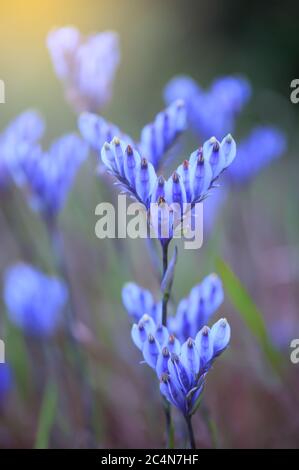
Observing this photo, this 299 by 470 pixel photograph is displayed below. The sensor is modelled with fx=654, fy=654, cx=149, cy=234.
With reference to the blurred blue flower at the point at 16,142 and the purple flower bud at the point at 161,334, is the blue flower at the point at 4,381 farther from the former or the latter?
the purple flower bud at the point at 161,334

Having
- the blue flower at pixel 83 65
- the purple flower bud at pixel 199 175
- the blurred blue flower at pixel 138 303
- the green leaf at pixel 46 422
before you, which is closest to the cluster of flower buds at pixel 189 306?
the blurred blue flower at pixel 138 303

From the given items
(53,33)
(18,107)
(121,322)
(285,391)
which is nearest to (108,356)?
(121,322)

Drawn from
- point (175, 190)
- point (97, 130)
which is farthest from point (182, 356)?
point (97, 130)

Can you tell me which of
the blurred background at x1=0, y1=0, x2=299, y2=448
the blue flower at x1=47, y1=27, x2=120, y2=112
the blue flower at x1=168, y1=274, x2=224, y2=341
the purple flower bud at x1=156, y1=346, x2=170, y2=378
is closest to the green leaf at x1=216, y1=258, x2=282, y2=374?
the blurred background at x1=0, y1=0, x2=299, y2=448

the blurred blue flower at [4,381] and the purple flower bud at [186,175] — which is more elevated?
the purple flower bud at [186,175]

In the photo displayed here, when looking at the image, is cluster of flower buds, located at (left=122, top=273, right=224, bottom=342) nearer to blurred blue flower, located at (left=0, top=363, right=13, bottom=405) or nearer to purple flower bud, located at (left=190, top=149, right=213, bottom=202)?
purple flower bud, located at (left=190, top=149, right=213, bottom=202)

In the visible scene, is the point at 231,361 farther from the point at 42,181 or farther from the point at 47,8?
the point at 47,8

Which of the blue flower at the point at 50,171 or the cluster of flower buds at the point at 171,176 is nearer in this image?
the cluster of flower buds at the point at 171,176
